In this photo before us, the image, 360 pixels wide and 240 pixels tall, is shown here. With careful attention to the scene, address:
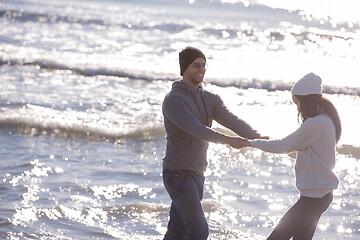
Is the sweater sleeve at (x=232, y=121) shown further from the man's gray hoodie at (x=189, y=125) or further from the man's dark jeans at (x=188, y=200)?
the man's dark jeans at (x=188, y=200)

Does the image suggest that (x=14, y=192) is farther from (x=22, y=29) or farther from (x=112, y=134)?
(x=22, y=29)

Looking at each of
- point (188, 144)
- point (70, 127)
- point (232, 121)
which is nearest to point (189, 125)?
point (188, 144)

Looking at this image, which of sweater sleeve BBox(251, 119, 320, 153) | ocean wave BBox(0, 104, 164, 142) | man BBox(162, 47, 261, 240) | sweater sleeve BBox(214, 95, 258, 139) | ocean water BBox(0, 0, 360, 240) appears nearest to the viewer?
sweater sleeve BBox(251, 119, 320, 153)

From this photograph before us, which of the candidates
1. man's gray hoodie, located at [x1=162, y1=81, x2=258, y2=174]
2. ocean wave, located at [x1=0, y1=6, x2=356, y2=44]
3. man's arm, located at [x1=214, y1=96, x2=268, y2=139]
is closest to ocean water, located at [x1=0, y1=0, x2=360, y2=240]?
ocean wave, located at [x1=0, y1=6, x2=356, y2=44]

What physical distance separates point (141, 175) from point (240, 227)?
239 centimetres

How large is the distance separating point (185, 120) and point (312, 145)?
1.01 m

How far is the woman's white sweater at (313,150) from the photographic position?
5.19 meters

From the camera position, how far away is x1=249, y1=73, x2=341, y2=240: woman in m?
5.20

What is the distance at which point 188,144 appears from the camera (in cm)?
544

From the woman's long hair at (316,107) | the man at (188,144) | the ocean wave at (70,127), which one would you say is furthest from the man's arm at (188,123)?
the ocean wave at (70,127)

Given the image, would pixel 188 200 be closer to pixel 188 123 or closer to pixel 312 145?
pixel 188 123

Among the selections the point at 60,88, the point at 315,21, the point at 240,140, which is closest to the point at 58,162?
the point at 240,140

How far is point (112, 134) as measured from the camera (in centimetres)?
1246

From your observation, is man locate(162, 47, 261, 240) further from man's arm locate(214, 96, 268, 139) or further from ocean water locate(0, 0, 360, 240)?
ocean water locate(0, 0, 360, 240)
